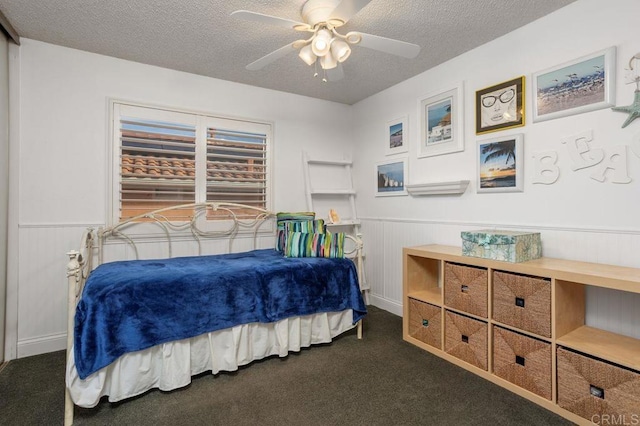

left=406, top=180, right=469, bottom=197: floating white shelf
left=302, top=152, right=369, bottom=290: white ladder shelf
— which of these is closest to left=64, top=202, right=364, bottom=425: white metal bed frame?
left=302, top=152, right=369, bottom=290: white ladder shelf

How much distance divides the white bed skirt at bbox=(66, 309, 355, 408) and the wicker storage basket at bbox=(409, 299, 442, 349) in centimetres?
50

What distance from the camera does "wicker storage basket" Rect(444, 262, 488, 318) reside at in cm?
205

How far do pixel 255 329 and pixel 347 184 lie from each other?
2154 mm

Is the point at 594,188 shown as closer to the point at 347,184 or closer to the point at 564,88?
the point at 564,88

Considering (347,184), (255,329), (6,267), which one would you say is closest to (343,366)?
Result: (255,329)

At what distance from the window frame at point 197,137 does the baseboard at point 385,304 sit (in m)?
1.37

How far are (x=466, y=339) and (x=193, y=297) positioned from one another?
1822 millimetres

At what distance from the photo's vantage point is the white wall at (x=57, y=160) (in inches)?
93.4

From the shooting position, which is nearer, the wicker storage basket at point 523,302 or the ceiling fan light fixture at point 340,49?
the wicker storage basket at point 523,302

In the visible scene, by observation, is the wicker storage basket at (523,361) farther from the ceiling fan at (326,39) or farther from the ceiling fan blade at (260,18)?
the ceiling fan blade at (260,18)

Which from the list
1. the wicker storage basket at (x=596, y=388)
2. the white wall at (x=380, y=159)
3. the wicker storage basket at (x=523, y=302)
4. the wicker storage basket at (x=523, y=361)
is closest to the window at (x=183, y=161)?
the white wall at (x=380, y=159)

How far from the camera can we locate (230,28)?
7.24 ft

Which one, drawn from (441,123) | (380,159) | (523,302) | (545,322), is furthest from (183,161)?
(545,322)

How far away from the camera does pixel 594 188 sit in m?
1.87
